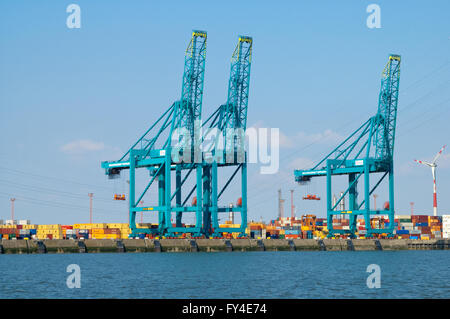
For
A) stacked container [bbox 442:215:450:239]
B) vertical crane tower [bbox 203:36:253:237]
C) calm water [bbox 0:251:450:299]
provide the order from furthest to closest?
stacked container [bbox 442:215:450:239]
vertical crane tower [bbox 203:36:253:237]
calm water [bbox 0:251:450:299]

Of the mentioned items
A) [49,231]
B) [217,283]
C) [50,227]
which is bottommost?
[217,283]

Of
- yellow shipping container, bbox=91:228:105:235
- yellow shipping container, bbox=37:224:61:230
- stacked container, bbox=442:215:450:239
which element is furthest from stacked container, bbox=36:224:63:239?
stacked container, bbox=442:215:450:239

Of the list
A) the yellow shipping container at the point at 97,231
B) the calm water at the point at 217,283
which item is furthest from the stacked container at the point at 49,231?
the calm water at the point at 217,283

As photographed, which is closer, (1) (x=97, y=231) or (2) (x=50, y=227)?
(1) (x=97, y=231)

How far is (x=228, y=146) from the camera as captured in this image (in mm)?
114875

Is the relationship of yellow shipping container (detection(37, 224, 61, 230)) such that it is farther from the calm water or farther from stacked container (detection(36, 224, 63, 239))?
the calm water

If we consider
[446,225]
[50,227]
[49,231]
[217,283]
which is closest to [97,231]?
[49,231]

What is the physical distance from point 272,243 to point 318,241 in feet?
34.8

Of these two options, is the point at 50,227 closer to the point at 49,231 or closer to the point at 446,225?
the point at 49,231

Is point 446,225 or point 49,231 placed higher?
point 446,225

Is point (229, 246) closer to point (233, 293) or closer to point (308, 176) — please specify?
point (308, 176)

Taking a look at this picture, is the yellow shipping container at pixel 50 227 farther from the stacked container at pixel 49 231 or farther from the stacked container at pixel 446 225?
the stacked container at pixel 446 225

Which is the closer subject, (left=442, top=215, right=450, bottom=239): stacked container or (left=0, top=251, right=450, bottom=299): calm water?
(left=0, top=251, right=450, bottom=299): calm water

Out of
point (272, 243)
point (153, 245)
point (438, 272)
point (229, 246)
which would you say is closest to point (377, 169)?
point (272, 243)
